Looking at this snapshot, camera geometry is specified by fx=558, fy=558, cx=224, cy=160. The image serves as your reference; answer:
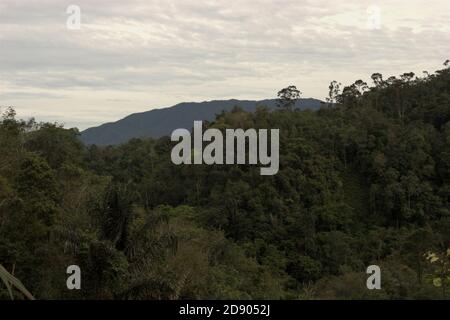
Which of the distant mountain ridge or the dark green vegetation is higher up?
the distant mountain ridge

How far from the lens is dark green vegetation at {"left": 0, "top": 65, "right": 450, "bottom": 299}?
8250 mm

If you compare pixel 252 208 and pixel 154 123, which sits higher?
pixel 154 123

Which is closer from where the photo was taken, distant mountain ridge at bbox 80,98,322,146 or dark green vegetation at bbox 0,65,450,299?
dark green vegetation at bbox 0,65,450,299

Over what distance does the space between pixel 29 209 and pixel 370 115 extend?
29.0m

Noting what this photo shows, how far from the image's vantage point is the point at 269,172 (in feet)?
95.1

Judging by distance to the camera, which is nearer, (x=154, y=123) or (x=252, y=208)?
(x=252, y=208)

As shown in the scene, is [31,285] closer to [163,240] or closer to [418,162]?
[163,240]

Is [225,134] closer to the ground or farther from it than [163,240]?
farther from it

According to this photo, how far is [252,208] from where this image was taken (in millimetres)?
28016

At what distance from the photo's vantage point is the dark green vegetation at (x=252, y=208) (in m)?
8.25

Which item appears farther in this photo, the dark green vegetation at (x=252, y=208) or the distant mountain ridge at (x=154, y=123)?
the distant mountain ridge at (x=154, y=123)

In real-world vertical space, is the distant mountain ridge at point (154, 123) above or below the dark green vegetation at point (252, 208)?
above
